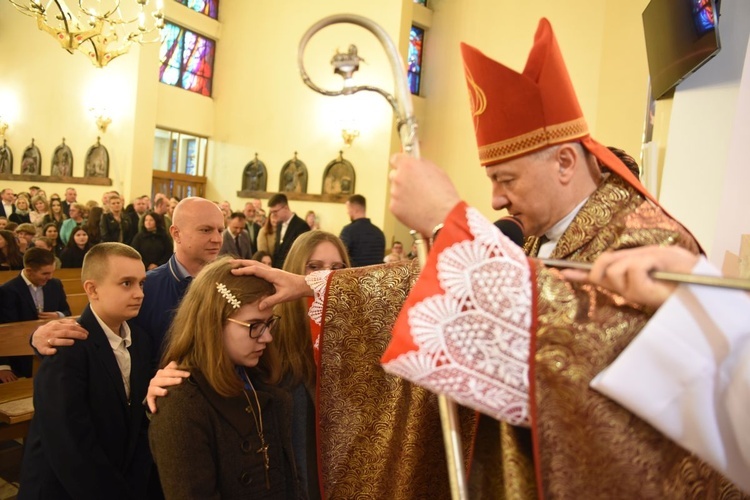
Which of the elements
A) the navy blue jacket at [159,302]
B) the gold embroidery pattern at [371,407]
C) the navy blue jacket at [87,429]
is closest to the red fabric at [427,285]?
the gold embroidery pattern at [371,407]

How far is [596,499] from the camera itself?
1063 mm

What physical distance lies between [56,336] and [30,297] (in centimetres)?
263

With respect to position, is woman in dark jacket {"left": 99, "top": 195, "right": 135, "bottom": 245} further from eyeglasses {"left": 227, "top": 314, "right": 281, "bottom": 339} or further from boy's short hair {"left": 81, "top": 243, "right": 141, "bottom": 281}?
eyeglasses {"left": 227, "top": 314, "right": 281, "bottom": 339}

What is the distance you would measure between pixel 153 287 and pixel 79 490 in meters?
1.13

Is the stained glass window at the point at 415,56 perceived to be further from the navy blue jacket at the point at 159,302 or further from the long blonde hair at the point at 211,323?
the long blonde hair at the point at 211,323

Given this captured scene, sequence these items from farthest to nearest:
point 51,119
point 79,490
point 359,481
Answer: point 51,119, point 79,490, point 359,481

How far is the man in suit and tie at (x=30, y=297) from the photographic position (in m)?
4.51

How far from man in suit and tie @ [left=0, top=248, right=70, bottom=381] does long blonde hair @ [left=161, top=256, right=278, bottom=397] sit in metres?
2.84

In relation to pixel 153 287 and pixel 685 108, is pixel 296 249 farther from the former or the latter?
pixel 685 108

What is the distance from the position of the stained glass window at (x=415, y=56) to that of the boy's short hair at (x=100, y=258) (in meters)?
12.9

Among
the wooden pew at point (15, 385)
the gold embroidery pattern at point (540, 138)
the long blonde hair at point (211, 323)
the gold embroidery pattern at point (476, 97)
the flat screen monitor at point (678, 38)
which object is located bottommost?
the wooden pew at point (15, 385)

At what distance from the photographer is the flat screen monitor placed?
10.5ft

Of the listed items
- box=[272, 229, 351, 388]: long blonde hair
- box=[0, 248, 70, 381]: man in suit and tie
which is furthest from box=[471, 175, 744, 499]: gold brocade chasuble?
box=[0, 248, 70, 381]: man in suit and tie

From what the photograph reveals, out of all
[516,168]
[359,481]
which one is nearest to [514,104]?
[516,168]
